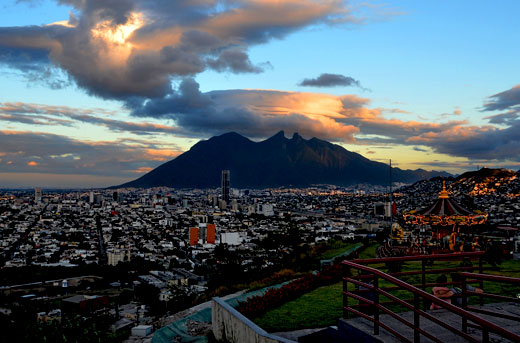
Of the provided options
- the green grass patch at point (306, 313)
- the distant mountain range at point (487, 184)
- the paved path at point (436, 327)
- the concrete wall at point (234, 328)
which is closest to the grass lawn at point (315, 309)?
the green grass patch at point (306, 313)

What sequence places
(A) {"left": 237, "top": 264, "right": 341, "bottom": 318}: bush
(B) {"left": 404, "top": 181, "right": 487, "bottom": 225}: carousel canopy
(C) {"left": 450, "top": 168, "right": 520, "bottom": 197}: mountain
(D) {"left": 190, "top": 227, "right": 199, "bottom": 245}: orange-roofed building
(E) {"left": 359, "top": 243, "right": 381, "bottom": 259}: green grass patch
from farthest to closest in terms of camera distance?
1. (C) {"left": 450, "top": 168, "right": 520, "bottom": 197}: mountain
2. (D) {"left": 190, "top": 227, "right": 199, "bottom": 245}: orange-roofed building
3. (B) {"left": 404, "top": 181, "right": 487, "bottom": 225}: carousel canopy
4. (E) {"left": 359, "top": 243, "right": 381, "bottom": 259}: green grass patch
5. (A) {"left": 237, "top": 264, "right": 341, "bottom": 318}: bush

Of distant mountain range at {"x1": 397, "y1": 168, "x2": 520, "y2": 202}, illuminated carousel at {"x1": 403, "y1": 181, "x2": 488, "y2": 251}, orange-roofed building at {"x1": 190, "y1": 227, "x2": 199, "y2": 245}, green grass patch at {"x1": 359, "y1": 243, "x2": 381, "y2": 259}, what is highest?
distant mountain range at {"x1": 397, "y1": 168, "x2": 520, "y2": 202}

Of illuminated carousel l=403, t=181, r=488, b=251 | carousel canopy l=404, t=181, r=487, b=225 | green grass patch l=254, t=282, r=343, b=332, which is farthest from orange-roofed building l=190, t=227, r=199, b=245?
green grass patch l=254, t=282, r=343, b=332

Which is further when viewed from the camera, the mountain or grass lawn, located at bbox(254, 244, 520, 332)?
the mountain

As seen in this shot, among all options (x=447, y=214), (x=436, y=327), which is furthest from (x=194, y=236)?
(x=436, y=327)

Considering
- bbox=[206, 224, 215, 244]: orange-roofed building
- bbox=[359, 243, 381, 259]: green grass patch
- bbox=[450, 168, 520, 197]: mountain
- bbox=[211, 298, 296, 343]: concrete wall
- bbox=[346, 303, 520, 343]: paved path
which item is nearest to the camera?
bbox=[346, 303, 520, 343]: paved path

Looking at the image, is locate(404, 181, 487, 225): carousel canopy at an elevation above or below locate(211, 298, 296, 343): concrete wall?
above

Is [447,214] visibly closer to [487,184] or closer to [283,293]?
[283,293]

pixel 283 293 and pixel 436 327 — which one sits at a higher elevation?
pixel 436 327

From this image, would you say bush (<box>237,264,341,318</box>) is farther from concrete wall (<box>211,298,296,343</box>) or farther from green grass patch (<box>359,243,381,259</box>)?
green grass patch (<box>359,243,381,259</box>)
